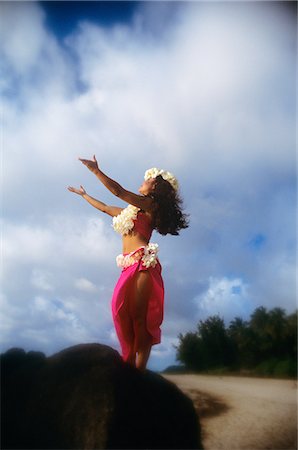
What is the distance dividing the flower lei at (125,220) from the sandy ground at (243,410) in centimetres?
127

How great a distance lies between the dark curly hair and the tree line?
922 millimetres

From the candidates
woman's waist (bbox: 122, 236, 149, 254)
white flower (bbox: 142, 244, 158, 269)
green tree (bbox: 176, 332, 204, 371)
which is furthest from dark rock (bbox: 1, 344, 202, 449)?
woman's waist (bbox: 122, 236, 149, 254)

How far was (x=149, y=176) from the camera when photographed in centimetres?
354

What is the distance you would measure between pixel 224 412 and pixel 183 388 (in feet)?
1.22

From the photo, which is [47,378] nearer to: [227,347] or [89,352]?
[89,352]

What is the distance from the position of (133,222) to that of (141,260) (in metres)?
0.39

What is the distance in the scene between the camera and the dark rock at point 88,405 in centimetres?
239

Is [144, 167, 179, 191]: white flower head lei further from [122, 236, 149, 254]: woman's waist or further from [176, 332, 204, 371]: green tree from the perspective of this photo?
[176, 332, 204, 371]: green tree

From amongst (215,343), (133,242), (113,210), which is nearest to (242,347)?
(215,343)

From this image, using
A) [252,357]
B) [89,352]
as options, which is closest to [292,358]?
[252,357]

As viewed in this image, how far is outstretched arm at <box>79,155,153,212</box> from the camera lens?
2.97m

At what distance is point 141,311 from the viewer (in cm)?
305

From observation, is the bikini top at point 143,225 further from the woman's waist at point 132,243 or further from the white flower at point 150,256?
the white flower at point 150,256

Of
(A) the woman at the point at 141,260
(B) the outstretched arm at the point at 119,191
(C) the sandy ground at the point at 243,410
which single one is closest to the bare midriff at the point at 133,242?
(A) the woman at the point at 141,260
